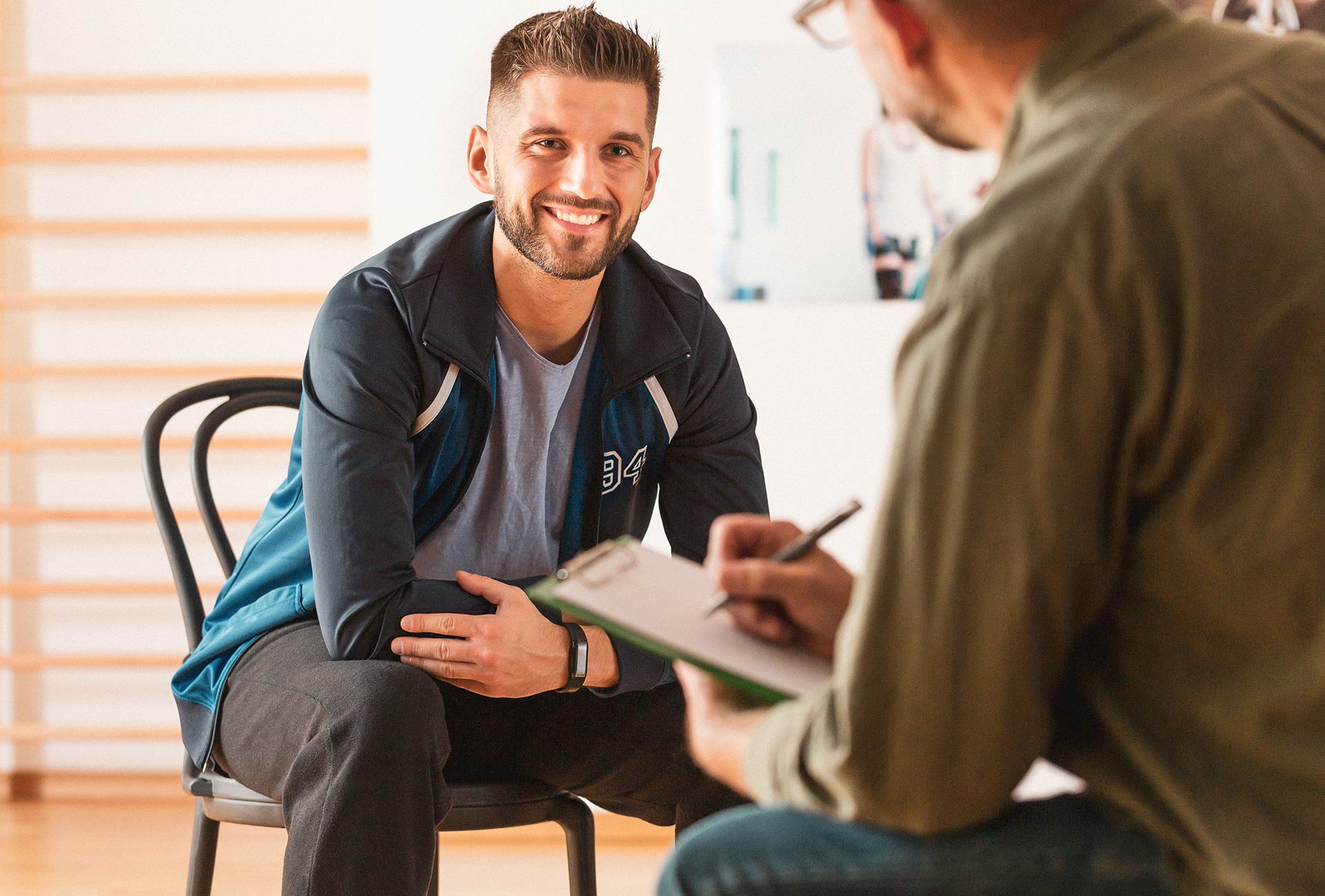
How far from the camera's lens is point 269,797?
4.69 feet

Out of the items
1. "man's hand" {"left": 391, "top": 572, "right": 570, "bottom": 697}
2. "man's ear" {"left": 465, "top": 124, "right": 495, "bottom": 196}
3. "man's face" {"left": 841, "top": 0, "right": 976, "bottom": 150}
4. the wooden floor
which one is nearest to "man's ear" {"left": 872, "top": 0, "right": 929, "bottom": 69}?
"man's face" {"left": 841, "top": 0, "right": 976, "bottom": 150}

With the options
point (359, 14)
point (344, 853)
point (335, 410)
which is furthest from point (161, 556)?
point (344, 853)

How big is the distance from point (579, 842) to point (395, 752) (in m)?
0.37

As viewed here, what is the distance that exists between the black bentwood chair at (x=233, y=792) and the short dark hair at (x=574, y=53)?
59 cm

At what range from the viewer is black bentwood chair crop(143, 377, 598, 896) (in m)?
1.43

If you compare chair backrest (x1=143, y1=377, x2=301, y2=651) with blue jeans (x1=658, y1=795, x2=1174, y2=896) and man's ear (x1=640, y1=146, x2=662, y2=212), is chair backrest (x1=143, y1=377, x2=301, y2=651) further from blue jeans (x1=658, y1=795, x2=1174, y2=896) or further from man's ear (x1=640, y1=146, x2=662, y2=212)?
blue jeans (x1=658, y1=795, x2=1174, y2=896)

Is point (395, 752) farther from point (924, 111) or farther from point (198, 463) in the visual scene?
point (924, 111)

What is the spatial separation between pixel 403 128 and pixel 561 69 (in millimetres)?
1316

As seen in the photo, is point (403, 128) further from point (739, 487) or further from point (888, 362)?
point (739, 487)

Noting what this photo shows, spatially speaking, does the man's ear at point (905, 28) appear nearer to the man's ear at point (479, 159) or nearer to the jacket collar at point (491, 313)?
the jacket collar at point (491, 313)

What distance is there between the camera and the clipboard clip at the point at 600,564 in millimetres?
879

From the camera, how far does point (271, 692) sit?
1.42 meters

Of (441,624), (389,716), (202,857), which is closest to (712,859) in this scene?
(389,716)

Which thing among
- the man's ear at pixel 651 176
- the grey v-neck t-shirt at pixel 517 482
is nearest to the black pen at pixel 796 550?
the grey v-neck t-shirt at pixel 517 482
